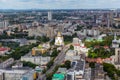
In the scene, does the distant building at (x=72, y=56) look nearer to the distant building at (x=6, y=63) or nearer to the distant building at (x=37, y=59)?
the distant building at (x=37, y=59)

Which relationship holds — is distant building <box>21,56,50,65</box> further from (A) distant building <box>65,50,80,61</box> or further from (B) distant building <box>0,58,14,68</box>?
(A) distant building <box>65,50,80,61</box>

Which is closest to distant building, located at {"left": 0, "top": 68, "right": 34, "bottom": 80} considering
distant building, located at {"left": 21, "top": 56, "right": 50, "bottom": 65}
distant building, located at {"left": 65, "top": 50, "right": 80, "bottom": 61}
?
distant building, located at {"left": 21, "top": 56, "right": 50, "bottom": 65}

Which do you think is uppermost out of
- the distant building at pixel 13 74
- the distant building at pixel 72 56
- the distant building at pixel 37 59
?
the distant building at pixel 13 74

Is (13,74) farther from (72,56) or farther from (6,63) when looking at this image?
(72,56)

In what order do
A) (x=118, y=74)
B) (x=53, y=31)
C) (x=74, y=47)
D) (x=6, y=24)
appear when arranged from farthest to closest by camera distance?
(x=6, y=24), (x=53, y=31), (x=74, y=47), (x=118, y=74)

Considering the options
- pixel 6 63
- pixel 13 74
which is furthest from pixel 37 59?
pixel 13 74

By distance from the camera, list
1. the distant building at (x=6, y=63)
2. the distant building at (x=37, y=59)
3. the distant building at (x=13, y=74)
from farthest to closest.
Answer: the distant building at (x=37, y=59) < the distant building at (x=6, y=63) < the distant building at (x=13, y=74)

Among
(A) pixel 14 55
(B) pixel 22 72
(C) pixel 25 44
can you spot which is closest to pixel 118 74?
(B) pixel 22 72

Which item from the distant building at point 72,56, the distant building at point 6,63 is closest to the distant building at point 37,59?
the distant building at point 6,63

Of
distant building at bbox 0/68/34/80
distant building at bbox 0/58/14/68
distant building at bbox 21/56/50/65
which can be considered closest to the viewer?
distant building at bbox 0/68/34/80

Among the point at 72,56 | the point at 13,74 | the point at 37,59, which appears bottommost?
the point at 37,59

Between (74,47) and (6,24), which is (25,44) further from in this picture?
(6,24)
